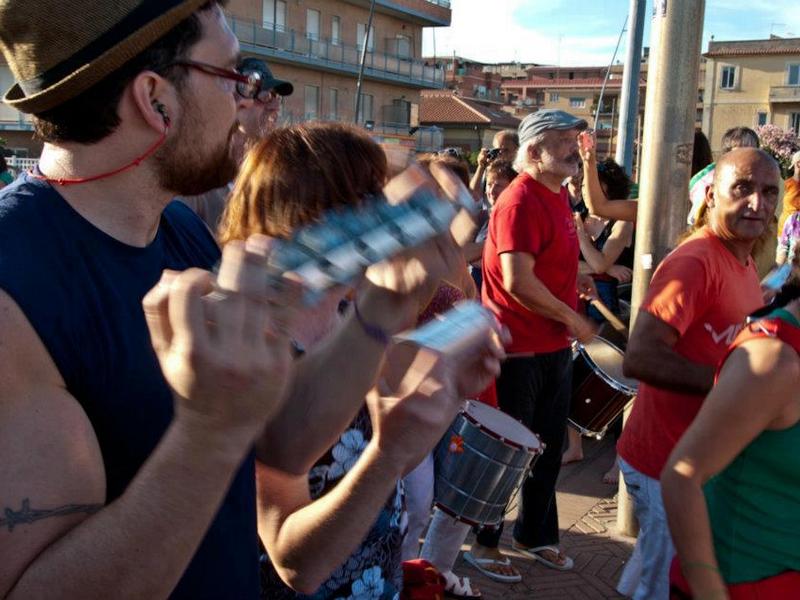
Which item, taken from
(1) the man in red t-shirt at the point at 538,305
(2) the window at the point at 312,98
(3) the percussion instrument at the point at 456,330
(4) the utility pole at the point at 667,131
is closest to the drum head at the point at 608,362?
(1) the man in red t-shirt at the point at 538,305

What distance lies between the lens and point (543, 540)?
4508 mm

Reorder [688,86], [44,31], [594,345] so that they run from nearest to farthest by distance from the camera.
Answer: [44,31] < [688,86] < [594,345]

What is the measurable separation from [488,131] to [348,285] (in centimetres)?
6176

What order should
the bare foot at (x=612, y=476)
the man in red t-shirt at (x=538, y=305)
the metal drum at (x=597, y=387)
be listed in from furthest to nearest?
1. the bare foot at (x=612, y=476)
2. the metal drum at (x=597, y=387)
3. the man in red t-shirt at (x=538, y=305)

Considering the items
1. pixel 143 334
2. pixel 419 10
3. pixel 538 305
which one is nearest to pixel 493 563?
pixel 538 305

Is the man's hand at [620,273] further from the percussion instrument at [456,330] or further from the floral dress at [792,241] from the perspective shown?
the percussion instrument at [456,330]

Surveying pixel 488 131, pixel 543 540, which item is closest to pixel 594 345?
pixel 543 540

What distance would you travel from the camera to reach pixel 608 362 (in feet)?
15.2

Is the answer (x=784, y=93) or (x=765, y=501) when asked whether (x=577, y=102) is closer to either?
(x=784, y=93)

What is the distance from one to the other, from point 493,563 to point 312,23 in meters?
41.3

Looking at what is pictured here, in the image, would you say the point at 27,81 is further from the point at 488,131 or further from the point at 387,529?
the point at 488,131

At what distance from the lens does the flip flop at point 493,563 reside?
4273mm

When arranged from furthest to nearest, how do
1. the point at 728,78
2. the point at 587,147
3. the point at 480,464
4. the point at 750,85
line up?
the point at 728,78
the point at 750,85
the point at 587,147
the point at 480,464

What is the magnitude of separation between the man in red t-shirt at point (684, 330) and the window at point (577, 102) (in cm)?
7774
